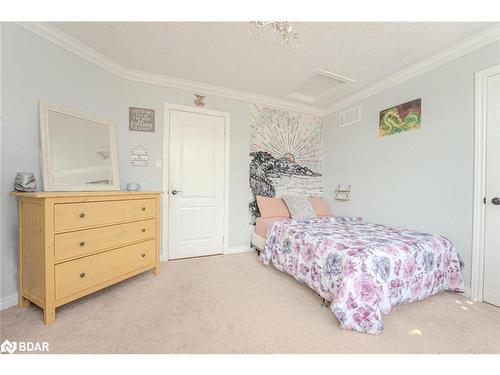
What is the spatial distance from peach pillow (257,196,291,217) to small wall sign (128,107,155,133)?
5.70 ft

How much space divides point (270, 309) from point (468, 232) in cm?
191

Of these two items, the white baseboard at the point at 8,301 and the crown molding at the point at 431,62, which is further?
the crown molding at the point at 431,62

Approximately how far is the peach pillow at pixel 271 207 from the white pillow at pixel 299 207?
0.31 ft

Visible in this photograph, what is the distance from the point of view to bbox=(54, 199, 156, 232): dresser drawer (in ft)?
4.87

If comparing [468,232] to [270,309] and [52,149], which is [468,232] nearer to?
[270,309]

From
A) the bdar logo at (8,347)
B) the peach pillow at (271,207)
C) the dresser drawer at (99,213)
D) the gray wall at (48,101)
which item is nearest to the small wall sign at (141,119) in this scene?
the gray wall at (48,101)

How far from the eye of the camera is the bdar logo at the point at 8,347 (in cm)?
120

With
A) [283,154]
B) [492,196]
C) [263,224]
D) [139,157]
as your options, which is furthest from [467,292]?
[139,157]

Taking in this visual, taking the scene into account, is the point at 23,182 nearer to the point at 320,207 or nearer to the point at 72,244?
the point at 72,244

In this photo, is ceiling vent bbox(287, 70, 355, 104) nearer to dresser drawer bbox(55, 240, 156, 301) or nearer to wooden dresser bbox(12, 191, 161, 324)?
wooden dresser bbox(12, 191, 161, 324)

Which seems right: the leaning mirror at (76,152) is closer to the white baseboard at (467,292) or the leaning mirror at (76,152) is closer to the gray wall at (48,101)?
the gray wall at (48,101)

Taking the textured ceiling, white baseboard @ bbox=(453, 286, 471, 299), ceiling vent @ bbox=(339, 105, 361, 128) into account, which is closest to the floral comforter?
white baseboard @ bbox=(453, 286, 471, 299)

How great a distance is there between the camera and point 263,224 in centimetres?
288
